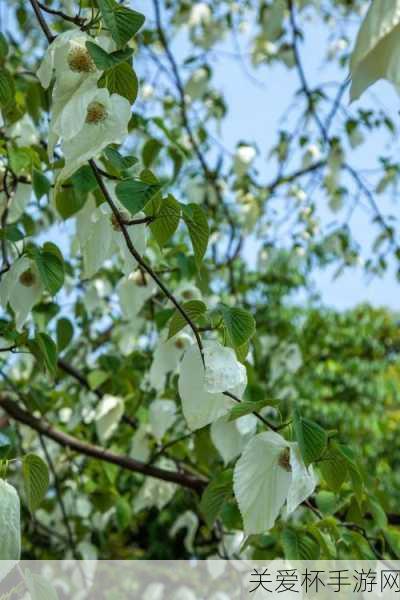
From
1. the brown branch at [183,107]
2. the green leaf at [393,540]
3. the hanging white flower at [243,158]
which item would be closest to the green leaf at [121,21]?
the green leaf at [393,540]

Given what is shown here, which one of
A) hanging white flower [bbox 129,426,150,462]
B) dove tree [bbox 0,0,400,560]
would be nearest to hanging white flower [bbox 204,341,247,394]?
dove tree [bbox 0,0,400,560]

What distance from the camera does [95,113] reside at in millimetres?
649

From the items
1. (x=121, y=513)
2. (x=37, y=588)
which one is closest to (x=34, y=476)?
(x=37, y=588)

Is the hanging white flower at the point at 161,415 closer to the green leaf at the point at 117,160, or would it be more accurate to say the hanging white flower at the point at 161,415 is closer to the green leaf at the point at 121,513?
the green leaf at the point at 121,513

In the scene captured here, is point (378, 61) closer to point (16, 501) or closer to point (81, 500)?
point (16, 501)

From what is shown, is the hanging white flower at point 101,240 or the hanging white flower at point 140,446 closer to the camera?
the hanging white flower at point 101,240

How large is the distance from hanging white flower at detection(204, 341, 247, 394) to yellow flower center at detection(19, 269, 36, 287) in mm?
311

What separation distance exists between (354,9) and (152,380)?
223 centimetres

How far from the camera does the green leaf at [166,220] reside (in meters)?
0.72

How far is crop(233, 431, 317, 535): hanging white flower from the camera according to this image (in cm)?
69

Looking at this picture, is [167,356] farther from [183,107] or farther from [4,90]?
[183,107]

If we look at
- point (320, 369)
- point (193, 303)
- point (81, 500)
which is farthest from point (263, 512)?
point (320, 369)

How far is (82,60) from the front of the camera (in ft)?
2.14

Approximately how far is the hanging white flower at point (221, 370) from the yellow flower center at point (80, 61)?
0.26 m
